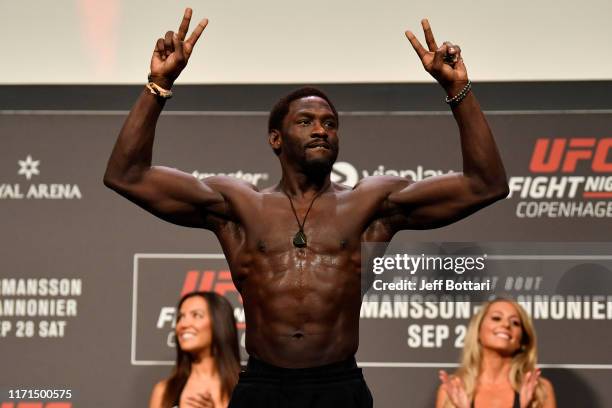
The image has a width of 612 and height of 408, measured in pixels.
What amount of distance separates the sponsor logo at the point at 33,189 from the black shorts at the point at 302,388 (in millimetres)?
2206

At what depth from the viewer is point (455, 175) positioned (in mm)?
3049

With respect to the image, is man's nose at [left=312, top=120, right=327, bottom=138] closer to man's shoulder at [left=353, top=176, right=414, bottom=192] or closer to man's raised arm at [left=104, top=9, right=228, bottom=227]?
man's shoulder at [left=353, top=176, right=414, bottom=192]

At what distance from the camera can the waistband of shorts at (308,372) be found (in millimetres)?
2906

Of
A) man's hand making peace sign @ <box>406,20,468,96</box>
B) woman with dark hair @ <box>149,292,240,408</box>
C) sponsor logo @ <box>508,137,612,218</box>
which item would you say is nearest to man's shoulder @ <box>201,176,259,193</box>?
man's hand making peace sign @ <box>406,20,468,96</box>

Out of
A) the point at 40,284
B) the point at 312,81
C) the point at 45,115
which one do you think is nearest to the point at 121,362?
the point at 40,284

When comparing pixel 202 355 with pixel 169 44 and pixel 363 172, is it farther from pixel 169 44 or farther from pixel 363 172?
pixel 169 44

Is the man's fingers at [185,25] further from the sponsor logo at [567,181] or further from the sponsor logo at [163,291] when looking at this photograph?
the sponsor logo at [567,181]

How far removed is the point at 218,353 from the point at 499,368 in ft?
4.24

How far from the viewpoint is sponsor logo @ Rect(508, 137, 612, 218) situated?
472 cm

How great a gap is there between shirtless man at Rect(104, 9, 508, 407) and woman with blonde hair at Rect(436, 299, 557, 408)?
5.22 ft

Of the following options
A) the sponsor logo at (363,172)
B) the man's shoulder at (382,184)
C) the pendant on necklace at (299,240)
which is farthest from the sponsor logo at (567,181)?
the pendant on necklace at (299,240)

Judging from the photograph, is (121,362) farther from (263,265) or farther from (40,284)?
(263,265)

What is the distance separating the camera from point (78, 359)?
189 inches

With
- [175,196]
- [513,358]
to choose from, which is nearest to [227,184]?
[175,196]
